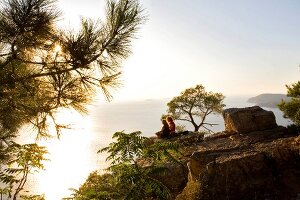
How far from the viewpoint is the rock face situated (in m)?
13.0

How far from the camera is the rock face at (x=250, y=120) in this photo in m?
13.0

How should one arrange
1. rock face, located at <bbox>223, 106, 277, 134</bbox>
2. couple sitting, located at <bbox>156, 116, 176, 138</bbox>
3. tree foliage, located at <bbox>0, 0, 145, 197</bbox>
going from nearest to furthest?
tree foliage, located at <bbox>0, 0, 145, 197</bbox> → rock face, located at <bbox>223, 106, 277, 134</bbox> → couple sitting, located at <bbox>156, 116, 176, 138</bbox>

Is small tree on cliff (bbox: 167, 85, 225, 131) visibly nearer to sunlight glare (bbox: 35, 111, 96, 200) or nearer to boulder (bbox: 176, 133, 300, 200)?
boulder (bbox: 176, 133, 300, 200)

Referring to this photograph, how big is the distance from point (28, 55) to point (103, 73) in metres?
2.16

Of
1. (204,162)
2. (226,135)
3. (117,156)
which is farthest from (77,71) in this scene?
(226,135)

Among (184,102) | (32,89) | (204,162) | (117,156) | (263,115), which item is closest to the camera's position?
(117,156)

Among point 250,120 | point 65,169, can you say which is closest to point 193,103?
point 250,120

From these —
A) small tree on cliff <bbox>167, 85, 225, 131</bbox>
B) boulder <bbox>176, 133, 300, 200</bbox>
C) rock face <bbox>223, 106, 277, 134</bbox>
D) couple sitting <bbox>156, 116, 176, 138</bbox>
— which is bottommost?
boulder <bbox>176, 133, 300, 200</bbox>

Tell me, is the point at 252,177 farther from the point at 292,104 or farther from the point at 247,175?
the point at 292,104

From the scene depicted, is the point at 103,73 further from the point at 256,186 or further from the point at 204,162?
the point at 256,186

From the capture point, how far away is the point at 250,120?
43.2 ft

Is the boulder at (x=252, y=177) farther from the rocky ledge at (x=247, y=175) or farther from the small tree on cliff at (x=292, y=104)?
the small tree on cliff at (x=292, y=104)

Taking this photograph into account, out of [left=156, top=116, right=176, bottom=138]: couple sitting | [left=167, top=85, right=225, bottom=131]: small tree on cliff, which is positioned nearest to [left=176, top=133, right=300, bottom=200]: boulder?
[left=156, top=116, right=176, bottom=138]: couple sitting

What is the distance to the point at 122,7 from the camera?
7.85 meters
